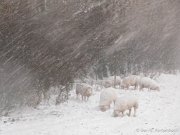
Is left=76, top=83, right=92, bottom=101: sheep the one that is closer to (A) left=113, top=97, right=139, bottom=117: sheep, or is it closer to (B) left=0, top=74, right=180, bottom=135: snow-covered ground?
(B) left=0, top=74, right=180, bottom=135: snow-covered ground

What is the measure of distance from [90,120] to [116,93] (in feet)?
11.1

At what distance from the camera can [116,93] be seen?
758 inches

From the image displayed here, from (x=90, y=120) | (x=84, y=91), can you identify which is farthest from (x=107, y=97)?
(x=90, y=120)

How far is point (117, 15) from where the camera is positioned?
28.2 m

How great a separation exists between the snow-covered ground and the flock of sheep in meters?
0.36

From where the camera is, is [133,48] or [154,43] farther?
[154,43]

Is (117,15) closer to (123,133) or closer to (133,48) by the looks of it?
(133,48)

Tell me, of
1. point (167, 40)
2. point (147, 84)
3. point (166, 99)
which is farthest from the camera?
point (167, 40)

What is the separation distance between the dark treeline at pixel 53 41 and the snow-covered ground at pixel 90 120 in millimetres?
1124

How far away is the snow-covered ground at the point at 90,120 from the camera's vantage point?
47.6ft

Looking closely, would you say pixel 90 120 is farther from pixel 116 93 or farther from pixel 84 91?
pixel 84 91

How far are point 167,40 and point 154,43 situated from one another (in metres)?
3.39

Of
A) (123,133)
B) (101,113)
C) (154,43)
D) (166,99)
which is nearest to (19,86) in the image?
(101,113)

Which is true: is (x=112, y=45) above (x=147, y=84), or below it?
above
